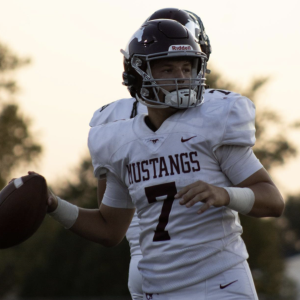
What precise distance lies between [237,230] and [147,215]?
406mm

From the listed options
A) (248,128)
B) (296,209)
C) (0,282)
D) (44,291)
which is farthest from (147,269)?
(296,209)

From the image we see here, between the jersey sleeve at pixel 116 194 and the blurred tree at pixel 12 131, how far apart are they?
19.8m

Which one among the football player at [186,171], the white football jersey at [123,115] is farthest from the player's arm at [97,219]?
the white football jersey at [123,115]

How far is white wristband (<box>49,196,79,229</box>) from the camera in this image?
10.8 feet

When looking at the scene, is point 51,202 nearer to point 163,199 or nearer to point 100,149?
point 100,149

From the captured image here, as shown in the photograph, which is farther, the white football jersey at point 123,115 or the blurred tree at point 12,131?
the blurred tree at point 12,131

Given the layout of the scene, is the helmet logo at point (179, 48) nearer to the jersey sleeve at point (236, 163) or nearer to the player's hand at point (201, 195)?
the jersey sleeve at point (236, 163)

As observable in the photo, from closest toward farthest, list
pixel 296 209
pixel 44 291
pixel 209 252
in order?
pixel 209 252 < pixel 44 291 < pixel 296 209

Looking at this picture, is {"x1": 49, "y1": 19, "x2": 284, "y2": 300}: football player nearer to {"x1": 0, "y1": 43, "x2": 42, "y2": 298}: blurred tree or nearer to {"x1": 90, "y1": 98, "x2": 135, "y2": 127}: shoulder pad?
{"x1": 90, "y1": 98, "x2": 135, "y2": 127}: shoulder pad

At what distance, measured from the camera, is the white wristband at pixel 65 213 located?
3295mm

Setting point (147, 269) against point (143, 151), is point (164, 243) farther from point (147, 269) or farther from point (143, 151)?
point (143, 151)

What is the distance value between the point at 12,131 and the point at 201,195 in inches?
822

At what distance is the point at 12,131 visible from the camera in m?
22.9

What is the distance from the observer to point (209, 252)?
9.39ft
